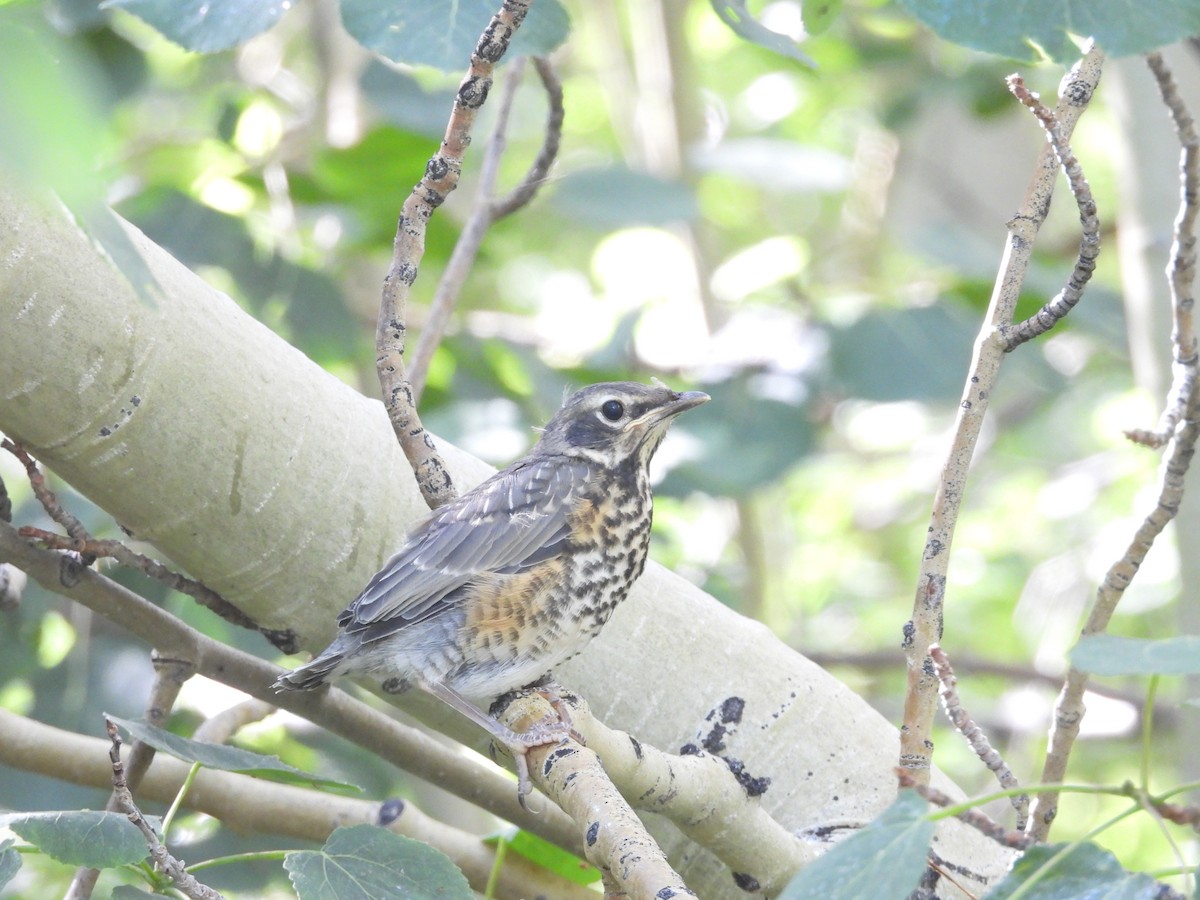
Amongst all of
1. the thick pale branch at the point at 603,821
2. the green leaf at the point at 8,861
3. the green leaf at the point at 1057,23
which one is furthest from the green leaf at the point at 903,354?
the green leaf at the point at 8,861

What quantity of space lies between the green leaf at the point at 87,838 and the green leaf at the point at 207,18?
100 cm

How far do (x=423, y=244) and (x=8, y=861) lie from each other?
85 cm

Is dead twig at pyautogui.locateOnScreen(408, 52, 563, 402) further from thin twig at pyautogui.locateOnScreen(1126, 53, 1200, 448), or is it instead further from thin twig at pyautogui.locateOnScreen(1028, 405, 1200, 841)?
thin twig at pyautogui.locateOnScreen(1028, 405, 1200, 841)

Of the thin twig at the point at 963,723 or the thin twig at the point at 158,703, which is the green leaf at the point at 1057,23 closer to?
the thin twig at the point at 963,723

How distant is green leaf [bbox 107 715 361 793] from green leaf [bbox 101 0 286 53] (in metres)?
0.91

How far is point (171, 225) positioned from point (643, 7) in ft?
8.57

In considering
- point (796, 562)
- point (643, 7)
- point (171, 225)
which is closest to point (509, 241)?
point (643, 7)

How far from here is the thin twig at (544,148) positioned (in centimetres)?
214


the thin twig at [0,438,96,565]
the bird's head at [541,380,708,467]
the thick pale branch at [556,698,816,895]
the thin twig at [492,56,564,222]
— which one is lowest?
the thick pale branch at [556,698,816,895]

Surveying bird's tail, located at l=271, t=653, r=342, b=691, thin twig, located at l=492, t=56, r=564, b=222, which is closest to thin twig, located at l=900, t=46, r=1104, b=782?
bird's tail, located at l=271, t=653, r=342, b=691

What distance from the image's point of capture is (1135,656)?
0.96m

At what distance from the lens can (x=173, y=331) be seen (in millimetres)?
1552

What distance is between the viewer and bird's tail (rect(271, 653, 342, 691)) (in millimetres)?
1768

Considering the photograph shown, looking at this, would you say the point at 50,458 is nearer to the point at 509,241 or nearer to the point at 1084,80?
the point at 1084,80
